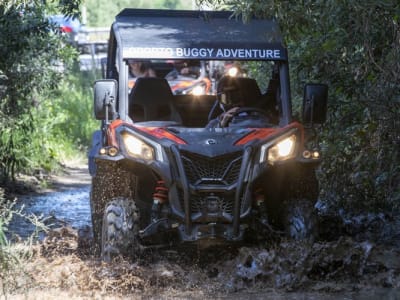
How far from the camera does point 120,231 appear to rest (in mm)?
7340

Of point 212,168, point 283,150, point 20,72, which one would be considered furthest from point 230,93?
point 20,72

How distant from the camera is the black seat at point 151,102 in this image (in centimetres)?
842

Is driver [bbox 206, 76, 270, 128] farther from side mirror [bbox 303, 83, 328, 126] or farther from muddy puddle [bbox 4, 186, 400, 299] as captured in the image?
muddy puddle [bbox 4, 186, 400, 299]

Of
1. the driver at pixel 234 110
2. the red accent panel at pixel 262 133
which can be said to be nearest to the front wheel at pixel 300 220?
the red accent panel at pixel 262 133

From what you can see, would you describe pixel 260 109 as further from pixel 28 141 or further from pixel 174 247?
pixel 28 141

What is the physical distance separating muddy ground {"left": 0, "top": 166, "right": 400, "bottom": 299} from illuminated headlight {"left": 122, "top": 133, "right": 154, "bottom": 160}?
30.9 inches

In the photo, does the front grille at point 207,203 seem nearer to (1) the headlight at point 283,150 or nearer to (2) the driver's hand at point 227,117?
(1) the headlight at point 283,150

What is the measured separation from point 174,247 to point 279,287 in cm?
104

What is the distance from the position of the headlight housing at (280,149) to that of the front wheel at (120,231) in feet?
3.52

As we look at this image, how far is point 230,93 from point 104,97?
1382mm

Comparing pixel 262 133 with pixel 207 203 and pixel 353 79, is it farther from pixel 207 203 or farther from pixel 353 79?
pixel 353 79

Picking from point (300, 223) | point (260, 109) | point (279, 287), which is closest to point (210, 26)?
point (260, 109)

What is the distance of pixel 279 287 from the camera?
6.96m

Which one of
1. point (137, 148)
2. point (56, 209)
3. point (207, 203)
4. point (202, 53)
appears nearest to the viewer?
point (207, 203)
